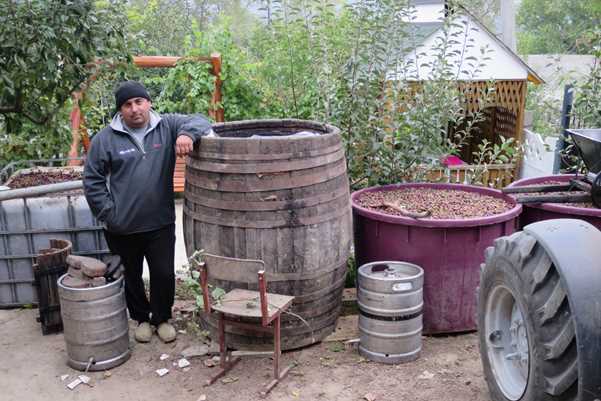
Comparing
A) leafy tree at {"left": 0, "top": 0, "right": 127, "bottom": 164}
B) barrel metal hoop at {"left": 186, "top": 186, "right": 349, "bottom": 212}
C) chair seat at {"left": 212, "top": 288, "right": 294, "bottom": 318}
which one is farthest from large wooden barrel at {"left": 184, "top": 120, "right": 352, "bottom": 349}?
leafy tree at {"left": 0, "top": 0, "right": 127, "bottom": 164}

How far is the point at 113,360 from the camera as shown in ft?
12.3

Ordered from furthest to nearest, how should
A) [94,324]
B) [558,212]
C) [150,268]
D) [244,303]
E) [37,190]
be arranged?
[37,190], [150,268], [558,212], [94,324], [244,303]

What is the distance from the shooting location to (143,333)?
4082mm

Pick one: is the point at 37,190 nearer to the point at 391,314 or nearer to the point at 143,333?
the point at 143,333

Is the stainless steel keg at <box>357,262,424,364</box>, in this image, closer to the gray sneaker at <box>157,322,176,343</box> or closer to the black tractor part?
the black tractor part

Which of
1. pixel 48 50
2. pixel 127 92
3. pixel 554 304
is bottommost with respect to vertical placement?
pixel 554 304

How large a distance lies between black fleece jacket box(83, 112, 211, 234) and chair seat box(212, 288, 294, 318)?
751mm

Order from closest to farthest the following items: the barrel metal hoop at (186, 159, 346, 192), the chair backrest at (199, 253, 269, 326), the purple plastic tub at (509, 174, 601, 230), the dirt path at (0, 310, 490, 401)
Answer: the chair backrest at (199, 253, 269, 326), the dirt path at (0, 310, 490, 401), the barrel metal hoop at (186, 159, 346, 192), the purple plastic tub at (509, 174, 601, 230)

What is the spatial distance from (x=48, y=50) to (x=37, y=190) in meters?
1.17

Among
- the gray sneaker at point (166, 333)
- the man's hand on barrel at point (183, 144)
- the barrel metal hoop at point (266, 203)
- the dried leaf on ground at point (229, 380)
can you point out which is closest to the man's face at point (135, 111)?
the man's hand on barrel at point (183, 144)

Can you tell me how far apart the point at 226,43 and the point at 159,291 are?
429cm

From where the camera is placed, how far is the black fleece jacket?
367 cm

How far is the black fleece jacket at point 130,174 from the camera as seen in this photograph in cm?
367

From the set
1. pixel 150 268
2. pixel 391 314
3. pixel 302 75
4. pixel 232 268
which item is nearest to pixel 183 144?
pixel 232 268
